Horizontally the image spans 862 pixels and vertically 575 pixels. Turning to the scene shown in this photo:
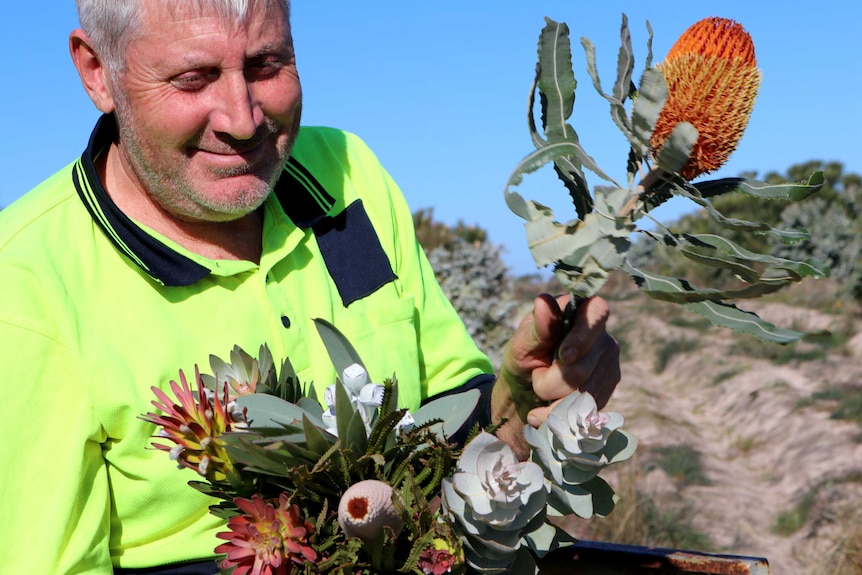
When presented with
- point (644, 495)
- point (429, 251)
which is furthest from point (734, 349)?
point (644, 495)

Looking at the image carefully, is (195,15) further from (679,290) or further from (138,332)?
(679,290)

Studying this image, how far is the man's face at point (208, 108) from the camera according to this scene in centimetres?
179

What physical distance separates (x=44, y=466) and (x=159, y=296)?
42cm

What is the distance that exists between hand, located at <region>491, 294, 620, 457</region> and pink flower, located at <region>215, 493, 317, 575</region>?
50 centimetres

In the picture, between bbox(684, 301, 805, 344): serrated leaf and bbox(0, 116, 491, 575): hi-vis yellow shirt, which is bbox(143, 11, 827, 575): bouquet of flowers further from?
bbox(0, 116, 491, 575): hi-vis yellow shirt

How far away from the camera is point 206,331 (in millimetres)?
1935

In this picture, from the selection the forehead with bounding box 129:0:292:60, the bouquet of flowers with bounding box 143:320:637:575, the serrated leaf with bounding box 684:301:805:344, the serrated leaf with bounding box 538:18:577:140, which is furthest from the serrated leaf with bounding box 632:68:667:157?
the forehead with bounding box 129:0:292:60

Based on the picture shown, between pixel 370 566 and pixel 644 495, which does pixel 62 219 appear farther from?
pixel 644 495

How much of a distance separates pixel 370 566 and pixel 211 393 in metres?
0.39

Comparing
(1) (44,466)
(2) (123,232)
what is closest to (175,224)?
(2) (123,232)

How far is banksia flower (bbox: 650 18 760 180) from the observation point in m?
1.28

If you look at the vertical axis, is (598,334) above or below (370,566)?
above

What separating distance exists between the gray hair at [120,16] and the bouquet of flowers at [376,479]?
2.52 ft

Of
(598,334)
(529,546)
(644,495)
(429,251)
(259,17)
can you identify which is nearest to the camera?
(529,546)
